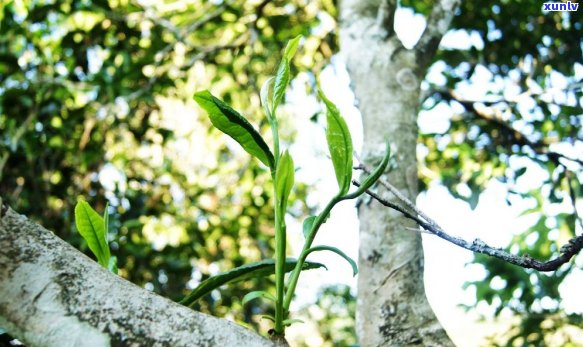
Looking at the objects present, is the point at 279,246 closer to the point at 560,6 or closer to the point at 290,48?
the point at 290,48

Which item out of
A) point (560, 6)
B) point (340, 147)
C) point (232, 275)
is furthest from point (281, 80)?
point (560, 6)

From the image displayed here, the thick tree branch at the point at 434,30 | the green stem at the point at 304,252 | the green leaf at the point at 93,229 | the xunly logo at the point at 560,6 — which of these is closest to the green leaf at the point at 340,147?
the green stem at the point at 304,252

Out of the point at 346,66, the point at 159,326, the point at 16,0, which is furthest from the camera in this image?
the point at 16,0

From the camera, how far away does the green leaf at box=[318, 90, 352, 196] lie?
61cm

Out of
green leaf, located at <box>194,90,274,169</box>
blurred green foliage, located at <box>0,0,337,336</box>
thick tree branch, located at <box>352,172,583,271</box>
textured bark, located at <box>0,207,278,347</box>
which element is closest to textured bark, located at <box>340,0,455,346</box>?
thick tree branch, located at <box>352,172,583,271</box>

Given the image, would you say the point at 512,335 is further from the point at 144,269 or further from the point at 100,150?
the point at 100,150

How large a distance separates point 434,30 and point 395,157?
0.34 metres

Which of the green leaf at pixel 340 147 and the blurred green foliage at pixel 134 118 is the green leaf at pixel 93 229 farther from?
the blurred green foliage at pixel 134 118

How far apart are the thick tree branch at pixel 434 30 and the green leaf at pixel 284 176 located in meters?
0.63

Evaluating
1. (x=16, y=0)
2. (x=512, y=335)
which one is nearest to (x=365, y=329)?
(x=512, y=335)

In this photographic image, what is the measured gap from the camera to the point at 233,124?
2.11 feet

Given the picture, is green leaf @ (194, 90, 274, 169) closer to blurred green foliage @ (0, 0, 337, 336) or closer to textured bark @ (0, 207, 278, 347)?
textured bark @ (0, 207, 278, 347)

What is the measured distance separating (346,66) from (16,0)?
1.88 m

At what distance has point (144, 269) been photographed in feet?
7.68
